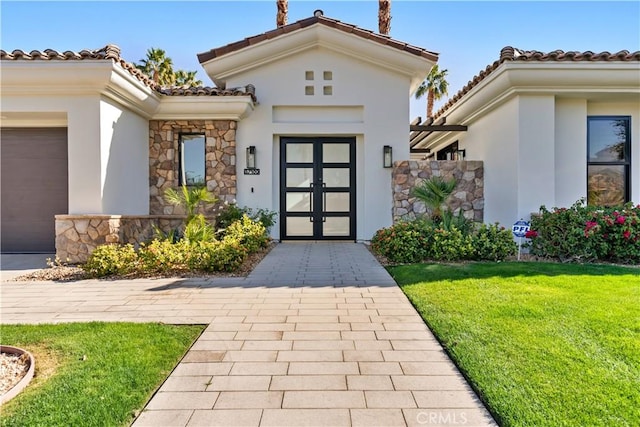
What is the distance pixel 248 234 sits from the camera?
8508mm

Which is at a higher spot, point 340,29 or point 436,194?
point 340,29

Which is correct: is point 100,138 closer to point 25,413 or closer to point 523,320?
point 25,413

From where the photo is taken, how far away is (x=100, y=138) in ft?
26.1

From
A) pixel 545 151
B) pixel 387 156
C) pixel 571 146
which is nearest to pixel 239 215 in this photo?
pixel 387 156

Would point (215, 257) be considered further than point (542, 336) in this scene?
Yes

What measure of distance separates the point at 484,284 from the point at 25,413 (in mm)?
5319

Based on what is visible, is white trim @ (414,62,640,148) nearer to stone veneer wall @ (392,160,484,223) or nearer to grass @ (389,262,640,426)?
stone veneer wall @ (392,160,484,223)

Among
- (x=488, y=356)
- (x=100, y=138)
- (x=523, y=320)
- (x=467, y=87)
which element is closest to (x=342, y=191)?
(x=467, y=87)

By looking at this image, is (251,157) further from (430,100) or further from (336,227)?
(430,100)

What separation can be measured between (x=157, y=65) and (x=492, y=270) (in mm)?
22040

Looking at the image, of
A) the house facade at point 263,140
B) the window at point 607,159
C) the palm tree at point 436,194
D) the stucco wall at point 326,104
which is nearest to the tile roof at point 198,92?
the house facade at point 263,140

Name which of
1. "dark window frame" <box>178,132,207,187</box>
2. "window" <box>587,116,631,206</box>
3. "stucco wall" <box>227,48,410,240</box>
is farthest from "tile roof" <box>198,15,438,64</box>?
"window" <box>587,116,631,206</box>

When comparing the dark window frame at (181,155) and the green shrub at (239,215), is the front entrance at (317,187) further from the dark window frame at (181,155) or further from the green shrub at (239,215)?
the dark window frame at (181,155)

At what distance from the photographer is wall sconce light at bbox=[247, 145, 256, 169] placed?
1048cm
